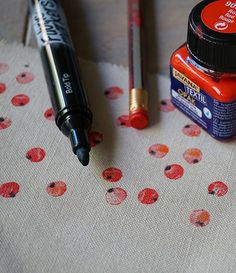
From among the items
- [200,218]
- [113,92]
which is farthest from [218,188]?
[113,92]

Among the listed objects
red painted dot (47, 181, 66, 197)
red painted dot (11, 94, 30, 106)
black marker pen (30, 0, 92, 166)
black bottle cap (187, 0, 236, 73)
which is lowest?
red painted dot (47, 181, 66, 197)

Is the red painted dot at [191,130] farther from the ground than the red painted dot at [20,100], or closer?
closer

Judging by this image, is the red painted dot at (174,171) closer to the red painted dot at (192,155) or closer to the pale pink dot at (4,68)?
the red painted dot at (192,155)

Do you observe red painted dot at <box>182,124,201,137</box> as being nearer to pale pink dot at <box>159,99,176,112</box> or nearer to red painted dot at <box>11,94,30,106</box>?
pale pink dot at <box>159,99,176,112</box>

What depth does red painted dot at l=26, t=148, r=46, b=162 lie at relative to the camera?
42cm

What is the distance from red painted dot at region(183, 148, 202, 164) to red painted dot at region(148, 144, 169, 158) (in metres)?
0.02

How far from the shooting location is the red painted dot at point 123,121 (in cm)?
44

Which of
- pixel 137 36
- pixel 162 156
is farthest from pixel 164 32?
pixel 162 156

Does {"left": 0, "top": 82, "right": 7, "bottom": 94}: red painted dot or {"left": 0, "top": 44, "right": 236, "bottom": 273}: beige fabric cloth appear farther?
{"left": 0, "top": 82, "right": 7, "bottom": 94}: red painted dot

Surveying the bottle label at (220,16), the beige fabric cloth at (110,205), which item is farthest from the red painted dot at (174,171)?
the bottle label at (220,16)

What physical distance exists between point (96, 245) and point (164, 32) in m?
0.23

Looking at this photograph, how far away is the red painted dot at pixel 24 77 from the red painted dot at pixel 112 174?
126 mm

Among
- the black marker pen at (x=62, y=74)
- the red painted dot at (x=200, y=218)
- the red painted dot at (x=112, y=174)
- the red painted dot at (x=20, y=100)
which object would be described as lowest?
the red painted dot at (x=200, y=218)

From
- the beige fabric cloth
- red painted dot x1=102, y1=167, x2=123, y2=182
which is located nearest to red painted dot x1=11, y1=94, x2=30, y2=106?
the beige fabric cloth
